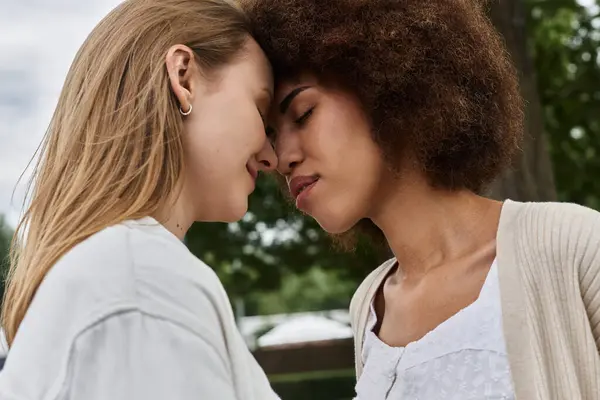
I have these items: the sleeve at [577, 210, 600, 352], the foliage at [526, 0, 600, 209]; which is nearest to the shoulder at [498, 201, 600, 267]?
the sleeve at [577, 210, 600, 352]

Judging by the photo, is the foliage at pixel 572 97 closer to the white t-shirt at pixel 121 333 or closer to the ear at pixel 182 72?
the ear at pixel 182 72

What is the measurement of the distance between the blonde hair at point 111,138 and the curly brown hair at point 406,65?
1.38 feet

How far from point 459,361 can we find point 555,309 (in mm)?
239

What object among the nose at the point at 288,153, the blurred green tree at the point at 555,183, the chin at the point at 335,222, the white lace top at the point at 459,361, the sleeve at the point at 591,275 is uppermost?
the nose at the point at 288,153

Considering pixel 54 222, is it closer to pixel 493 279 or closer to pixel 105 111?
pixel 105 111

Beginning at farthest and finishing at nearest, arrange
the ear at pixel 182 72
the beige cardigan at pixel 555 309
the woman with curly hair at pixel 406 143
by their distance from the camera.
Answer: the woman with curly hair at pixel 406 143, the beige cardigan at pixel 555 309, the ear at pixel 182 72

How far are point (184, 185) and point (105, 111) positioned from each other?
0.61 ft

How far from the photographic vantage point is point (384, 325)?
2334 mm

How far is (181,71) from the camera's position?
5.47ft

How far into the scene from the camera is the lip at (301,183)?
2.23 metres


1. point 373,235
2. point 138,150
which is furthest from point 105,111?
point 373,235

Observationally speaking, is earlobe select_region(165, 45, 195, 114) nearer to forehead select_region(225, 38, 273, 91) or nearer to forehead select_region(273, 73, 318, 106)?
forehead select_region(225, 38, 273, 91)

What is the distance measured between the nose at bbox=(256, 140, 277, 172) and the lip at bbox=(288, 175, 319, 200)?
144mm

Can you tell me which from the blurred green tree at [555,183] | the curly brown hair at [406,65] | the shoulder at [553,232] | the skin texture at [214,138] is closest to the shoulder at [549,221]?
the shoulder at [553,232]
